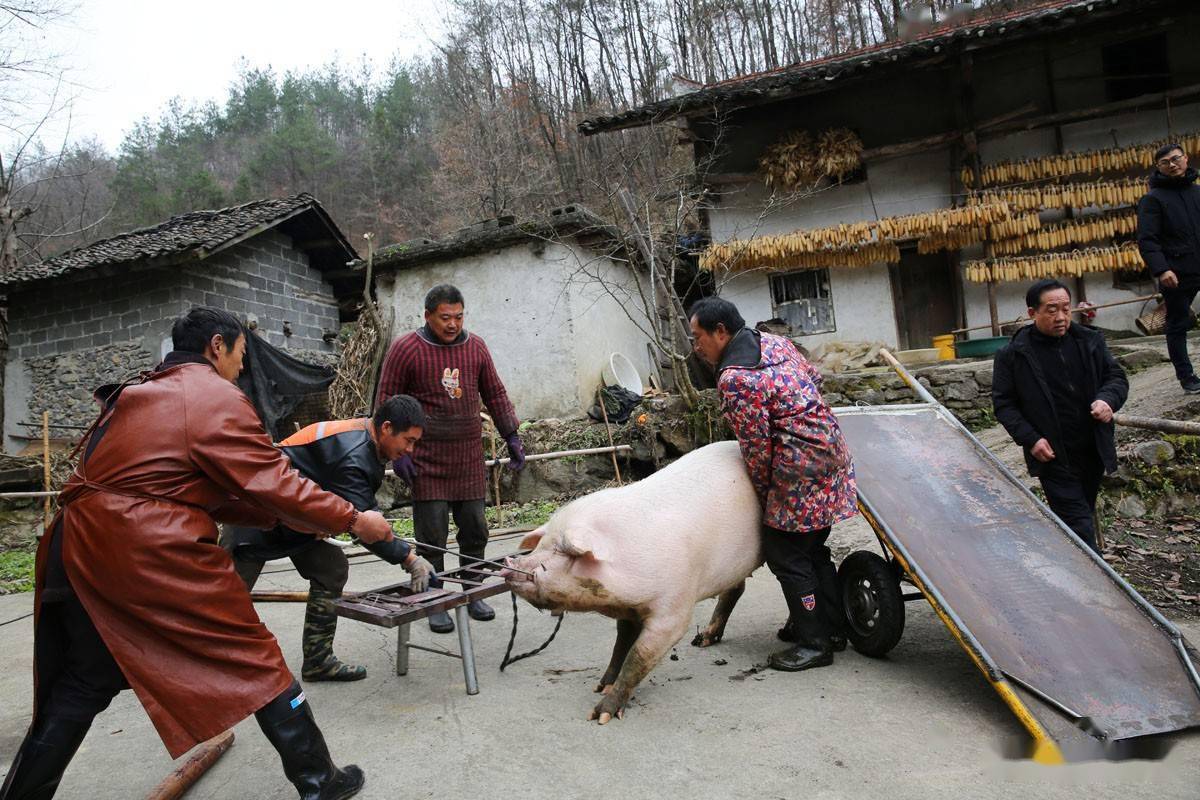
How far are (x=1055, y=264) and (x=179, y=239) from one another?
13350 millimetres

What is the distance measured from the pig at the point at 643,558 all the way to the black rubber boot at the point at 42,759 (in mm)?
1511

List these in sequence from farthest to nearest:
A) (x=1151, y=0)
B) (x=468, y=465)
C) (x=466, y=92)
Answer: (x=466, y=92) < (x=1151, y=0) < (x=468, y=465)

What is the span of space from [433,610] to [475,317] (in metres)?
8.75

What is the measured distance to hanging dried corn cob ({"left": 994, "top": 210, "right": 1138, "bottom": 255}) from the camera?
1034cm

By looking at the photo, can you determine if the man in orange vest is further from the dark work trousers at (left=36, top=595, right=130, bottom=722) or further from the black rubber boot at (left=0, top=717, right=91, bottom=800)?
the black rubber boot at (left=0, top=717, right=91, bottom=800)

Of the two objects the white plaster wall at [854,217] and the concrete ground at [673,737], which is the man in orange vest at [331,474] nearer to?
the concrete ground at [673,737]

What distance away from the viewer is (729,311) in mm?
3371

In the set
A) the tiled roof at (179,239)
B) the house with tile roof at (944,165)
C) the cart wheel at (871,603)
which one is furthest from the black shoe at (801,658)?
the tiled roof at (179,239)

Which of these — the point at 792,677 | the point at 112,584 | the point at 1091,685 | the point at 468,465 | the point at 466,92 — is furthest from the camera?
the point at 466,92

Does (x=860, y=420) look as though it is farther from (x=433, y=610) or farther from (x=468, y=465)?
(x=433, y=610)

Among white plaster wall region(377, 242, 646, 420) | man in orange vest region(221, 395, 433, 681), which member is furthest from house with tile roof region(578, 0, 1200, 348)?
man in orange vest region(221, 395, 433, 681)

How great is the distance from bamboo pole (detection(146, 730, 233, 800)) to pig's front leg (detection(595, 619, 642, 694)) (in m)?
1.53

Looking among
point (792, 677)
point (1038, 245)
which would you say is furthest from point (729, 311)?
point (1038, 245)

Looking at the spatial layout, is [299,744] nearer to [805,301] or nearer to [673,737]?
[673,737]
